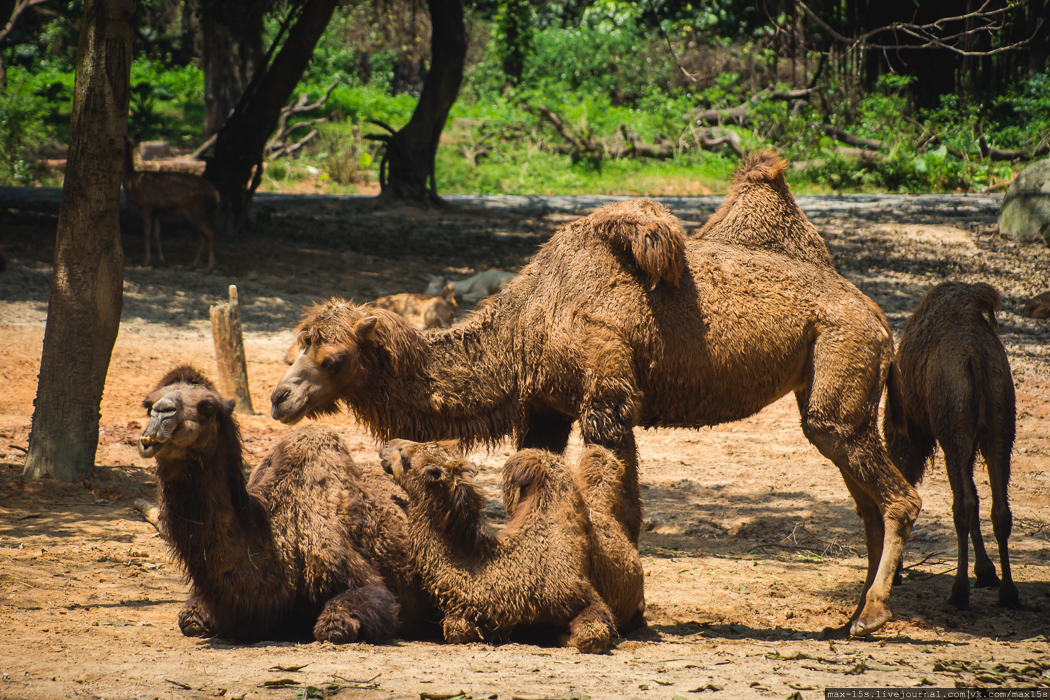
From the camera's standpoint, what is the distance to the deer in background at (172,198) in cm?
1405

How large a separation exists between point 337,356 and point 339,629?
4.15 feet

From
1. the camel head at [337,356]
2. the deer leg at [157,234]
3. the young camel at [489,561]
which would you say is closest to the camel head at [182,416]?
the camel head at [337,356]

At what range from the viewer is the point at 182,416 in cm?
383

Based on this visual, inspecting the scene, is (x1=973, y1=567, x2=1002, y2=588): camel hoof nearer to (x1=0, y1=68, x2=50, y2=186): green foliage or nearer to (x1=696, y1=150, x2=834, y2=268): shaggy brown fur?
(x1=696, y1=150, x2=834, y2=268): shaggy brown fur

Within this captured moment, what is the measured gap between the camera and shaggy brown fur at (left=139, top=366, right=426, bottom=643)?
3.98m

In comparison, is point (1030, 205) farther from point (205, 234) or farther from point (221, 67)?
point (221, 67)

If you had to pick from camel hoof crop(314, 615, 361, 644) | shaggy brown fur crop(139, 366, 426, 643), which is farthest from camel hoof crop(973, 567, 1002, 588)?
camel hoof crop(314, 615, 361, 644)

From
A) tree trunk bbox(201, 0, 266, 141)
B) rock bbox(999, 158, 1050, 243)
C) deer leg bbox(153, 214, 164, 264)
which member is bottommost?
deer leg bbox(153, 214, 164, 264)

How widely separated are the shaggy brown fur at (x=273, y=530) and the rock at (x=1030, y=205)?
14.5 m

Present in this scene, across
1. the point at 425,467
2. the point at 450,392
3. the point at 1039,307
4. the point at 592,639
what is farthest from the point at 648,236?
the point at 1039,307

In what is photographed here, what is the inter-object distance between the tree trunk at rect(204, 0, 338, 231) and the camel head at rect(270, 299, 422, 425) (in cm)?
1130

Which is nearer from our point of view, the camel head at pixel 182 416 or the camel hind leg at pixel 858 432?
the camel head at pixel 182 416

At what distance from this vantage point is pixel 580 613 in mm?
4473

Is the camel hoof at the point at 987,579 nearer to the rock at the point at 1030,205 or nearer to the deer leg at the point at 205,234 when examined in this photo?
the deer leg at the point at 205,234
